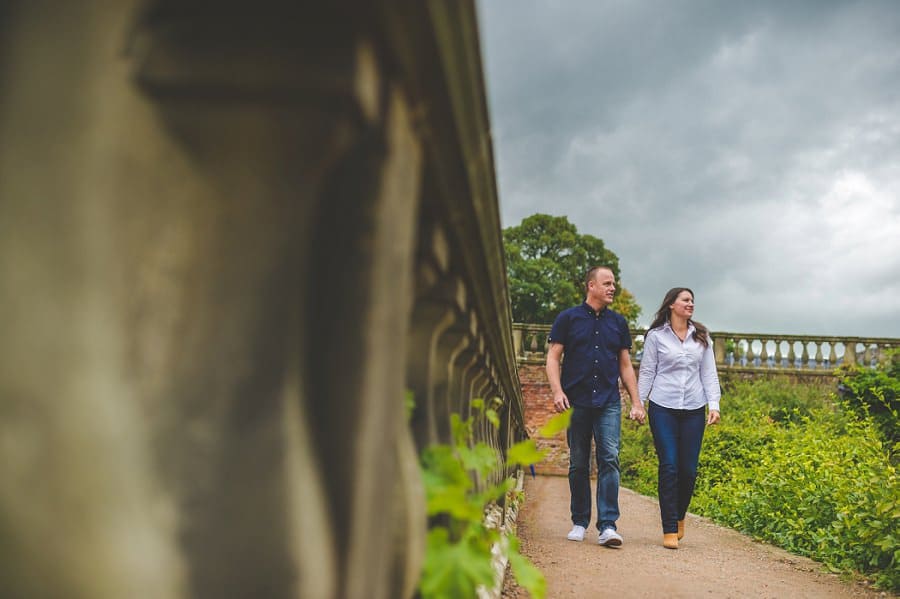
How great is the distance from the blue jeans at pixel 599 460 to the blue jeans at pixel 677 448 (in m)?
0.34

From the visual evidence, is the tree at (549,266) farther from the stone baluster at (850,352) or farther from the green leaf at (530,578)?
the green leaf at (530,578)

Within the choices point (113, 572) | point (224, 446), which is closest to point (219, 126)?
point (224, 446)

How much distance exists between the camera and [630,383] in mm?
5281

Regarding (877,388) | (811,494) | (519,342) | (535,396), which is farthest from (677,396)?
(519,342)

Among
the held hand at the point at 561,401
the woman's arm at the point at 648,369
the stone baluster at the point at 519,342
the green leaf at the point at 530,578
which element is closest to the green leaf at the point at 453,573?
the green leaf at the point at 530,578

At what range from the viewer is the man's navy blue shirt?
5102 millimetres

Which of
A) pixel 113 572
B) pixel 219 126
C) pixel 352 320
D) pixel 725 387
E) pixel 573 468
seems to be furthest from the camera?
pixel 725 387

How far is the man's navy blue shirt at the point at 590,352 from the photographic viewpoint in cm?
510

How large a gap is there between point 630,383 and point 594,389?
0.33 meters

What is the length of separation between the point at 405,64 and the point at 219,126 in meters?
0.25

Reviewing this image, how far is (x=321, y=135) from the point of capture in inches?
32.3

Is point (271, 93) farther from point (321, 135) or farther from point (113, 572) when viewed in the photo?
point (113, 572)

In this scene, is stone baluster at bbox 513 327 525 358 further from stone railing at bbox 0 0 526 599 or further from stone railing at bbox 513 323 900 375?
stone railing at bbox 0 0 526 599

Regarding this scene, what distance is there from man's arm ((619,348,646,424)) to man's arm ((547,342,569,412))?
1.37 feet
